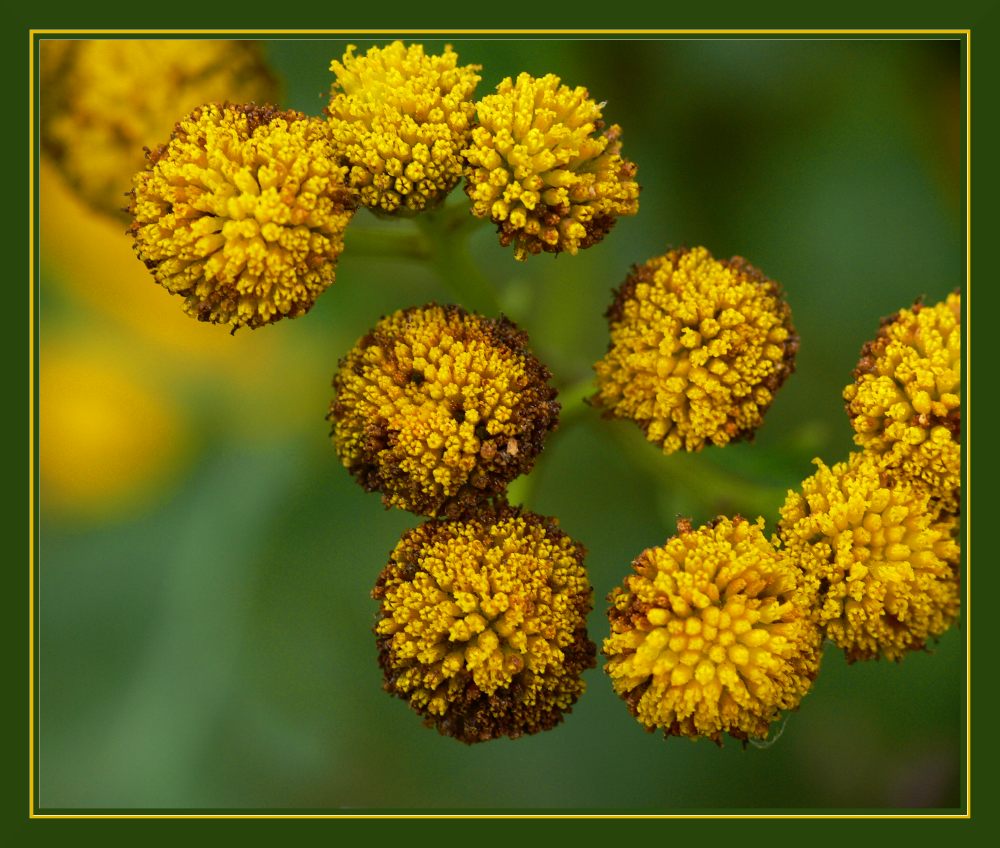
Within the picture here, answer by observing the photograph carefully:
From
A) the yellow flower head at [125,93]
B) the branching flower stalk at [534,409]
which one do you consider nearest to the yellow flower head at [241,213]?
the branching flower stalk at [534,409]

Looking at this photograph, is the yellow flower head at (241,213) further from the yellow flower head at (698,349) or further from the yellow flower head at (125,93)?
the yellow flower head at (698,349)

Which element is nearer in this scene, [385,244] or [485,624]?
[485,624]

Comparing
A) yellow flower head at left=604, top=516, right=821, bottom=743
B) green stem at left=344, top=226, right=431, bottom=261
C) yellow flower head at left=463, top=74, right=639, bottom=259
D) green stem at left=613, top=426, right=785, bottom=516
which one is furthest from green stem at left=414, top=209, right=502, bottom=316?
yellow flower head at left=604, top=516, right=821, bottom=743

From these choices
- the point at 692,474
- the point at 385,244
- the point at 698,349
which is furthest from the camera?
the point at 692,474

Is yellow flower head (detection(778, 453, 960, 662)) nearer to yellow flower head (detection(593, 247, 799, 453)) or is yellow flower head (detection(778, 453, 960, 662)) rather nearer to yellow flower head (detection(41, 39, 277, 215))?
yellow flower head (detection(593, 247, 799, 453))

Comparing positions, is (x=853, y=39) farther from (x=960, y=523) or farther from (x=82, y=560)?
(x=82, y=560)

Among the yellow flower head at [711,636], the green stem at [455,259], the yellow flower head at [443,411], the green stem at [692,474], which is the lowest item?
the yellow flower head at [711,636]

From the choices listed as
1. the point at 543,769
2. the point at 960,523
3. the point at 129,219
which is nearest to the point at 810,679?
Result: the point at 960,523

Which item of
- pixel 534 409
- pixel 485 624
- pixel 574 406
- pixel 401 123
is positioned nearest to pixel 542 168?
pixel 401 123

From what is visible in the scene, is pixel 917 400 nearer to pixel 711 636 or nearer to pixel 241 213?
pixel 711 636
